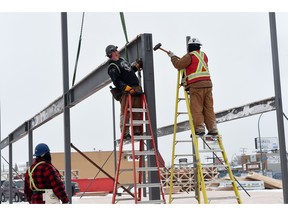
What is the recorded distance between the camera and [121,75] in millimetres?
8211

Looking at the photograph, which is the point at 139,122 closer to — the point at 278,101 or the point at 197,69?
the point at 197,69

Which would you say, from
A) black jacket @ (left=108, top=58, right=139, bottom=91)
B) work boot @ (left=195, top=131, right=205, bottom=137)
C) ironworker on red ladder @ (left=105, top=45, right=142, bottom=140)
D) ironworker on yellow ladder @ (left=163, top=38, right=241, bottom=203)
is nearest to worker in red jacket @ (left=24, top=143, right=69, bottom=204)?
ironworker on red ladder @ (left=105, top=45, right=142, bottom=140)

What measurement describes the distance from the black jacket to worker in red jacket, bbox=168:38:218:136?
78cm

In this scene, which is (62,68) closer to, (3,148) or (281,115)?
(281,115)

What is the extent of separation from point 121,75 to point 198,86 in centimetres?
141

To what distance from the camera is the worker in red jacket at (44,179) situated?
256 inches

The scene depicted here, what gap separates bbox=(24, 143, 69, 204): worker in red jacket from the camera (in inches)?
256

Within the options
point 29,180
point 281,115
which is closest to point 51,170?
point 29,180

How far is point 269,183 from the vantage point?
18.8 metres

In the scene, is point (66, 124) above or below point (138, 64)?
below

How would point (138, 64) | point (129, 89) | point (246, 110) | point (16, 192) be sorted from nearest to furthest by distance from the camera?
point (129, 89) → point (138, 64) → point (246, 110) → point (16, 192)

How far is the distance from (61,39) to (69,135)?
2622 mm

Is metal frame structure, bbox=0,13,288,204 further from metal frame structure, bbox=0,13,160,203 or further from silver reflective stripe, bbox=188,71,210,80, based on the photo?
silver reflective stripe, bbox=188,71,210,80

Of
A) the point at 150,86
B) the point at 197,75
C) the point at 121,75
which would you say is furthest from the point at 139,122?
the point at 197,75
